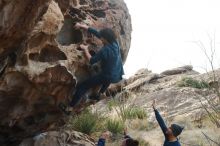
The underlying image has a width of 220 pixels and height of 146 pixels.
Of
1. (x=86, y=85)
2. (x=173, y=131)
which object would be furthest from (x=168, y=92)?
(x=173, y=131)

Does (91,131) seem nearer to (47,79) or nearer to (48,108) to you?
(48,108)

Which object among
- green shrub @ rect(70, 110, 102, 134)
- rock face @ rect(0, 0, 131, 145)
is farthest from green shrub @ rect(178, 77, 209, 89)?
rock face @ rect(0, 0, 131, 145)

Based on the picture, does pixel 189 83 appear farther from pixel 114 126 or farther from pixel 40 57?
pixel 40 57

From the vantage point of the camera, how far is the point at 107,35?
7.62m

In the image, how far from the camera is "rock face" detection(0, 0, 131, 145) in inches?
223

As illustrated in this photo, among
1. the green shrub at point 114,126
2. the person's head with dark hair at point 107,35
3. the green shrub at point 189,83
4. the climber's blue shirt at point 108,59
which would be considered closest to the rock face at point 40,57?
the climber's blue shirt at point 108,59

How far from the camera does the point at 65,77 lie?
7277mm

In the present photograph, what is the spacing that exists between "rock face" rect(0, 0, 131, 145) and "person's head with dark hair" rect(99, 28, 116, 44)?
446mm

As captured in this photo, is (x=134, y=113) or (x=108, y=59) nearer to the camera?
(x=108, y=59)

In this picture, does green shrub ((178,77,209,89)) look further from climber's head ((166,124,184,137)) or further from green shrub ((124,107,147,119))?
climber's head ((166,124,184,137))

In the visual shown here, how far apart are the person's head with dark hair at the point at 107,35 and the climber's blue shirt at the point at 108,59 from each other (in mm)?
71

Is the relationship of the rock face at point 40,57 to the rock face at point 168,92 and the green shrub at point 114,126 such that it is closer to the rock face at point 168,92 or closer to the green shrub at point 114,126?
the green shrub at point 114,126

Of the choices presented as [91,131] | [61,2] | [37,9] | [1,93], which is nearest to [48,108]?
[1,93]

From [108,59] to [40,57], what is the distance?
3.88 ft
